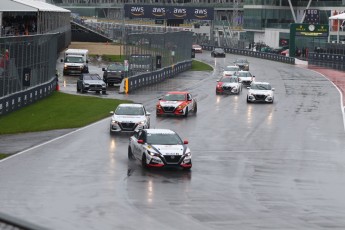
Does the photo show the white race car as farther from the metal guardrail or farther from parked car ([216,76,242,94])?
parked car ([216,76,242,94])

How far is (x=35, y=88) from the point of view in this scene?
5638cm

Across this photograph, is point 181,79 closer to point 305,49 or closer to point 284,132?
point 284,132

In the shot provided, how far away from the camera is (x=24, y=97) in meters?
52.7

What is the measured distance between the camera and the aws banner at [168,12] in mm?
134750

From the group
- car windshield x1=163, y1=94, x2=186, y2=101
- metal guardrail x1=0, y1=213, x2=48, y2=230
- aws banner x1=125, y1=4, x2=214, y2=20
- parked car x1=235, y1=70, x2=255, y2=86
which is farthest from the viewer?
aws banner x1=125, y1=4, x2=214, y2=20

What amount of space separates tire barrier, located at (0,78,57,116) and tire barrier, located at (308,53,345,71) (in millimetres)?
59309

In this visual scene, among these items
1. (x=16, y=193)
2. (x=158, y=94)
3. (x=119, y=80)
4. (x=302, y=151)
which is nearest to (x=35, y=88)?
(x=158, y=94)

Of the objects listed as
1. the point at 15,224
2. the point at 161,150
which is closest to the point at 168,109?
the point at 161,150

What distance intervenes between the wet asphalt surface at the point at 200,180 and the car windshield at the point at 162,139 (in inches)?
39.6

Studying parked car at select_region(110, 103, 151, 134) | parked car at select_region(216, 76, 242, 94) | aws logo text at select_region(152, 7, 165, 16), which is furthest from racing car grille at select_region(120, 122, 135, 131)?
aws logo text at select_region(152, 7, 165, 16)

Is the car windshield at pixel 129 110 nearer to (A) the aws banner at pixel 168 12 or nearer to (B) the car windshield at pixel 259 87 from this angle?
(B) the car windshield at pixel 259 87

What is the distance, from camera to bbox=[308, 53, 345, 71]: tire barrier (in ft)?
377

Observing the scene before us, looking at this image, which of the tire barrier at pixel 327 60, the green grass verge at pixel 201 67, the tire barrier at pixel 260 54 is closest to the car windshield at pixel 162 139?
the green grass verge at pixel 201 67

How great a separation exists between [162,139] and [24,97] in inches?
A: 916
